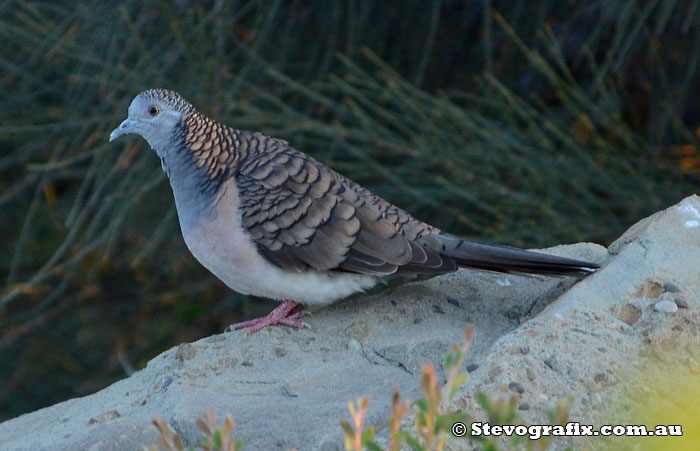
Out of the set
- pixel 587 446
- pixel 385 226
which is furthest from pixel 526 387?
pixel 385 226

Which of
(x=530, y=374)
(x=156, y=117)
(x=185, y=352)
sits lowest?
(x=185, y=352)

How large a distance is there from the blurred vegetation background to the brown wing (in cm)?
96

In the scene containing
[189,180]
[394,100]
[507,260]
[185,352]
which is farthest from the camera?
[394,100]

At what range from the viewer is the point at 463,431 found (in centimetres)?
202

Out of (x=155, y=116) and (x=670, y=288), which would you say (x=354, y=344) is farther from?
(x=155, y=116)

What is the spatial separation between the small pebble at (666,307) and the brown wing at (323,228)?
80 cm

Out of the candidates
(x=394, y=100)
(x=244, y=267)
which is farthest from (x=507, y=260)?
(x=394, y=100)

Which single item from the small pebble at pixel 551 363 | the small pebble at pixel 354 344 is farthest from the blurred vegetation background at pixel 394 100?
the small pebble at pixel 551 363

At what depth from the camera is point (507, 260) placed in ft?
9.89

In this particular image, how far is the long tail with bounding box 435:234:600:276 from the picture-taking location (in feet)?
9.54

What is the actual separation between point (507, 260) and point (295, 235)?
695 mm

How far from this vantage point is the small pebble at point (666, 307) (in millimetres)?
2424

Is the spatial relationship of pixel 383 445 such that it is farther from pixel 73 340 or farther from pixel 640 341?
pixel 73 340

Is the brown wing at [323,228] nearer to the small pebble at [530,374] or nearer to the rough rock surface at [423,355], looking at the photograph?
the rough rock surface at [423,355]
